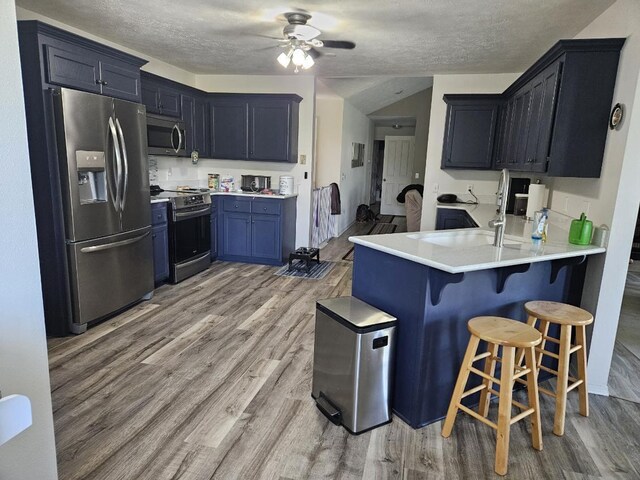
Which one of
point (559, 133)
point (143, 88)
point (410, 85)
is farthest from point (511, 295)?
point (410, 85)

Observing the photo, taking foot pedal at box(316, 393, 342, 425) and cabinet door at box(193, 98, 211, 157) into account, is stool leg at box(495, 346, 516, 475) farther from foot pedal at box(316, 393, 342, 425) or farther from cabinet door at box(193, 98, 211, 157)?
cabinet door at box(193, 98, 211, 157)

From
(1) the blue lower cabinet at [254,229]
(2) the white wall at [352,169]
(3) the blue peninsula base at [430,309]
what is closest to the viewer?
(3) the blue peninsula base at [430,309]

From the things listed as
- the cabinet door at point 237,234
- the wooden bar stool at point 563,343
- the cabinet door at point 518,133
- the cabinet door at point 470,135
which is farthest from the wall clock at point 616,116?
the cabinet door at point 237,234

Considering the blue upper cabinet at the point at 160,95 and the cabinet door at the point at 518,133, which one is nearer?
the cabinet door at the point at 518,133

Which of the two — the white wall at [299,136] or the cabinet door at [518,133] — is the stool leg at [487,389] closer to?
the cabinet door at [518,133]

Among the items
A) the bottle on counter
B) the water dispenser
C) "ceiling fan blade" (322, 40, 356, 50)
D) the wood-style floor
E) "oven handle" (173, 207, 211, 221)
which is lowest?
the wood-style floor

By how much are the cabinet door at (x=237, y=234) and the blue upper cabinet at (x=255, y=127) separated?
0.83 m

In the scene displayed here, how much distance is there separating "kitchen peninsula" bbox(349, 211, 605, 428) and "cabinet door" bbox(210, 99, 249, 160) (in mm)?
3488

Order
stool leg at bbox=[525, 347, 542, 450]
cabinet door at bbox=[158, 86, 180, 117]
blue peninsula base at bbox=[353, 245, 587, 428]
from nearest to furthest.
→ 1. stool leg at bbox=[525, 347, 542, 450]
2. blue peninsula base at bbox=[353, 245, 587, 428]
3. cabinet door at bbox=[158, 86, 180, 117]

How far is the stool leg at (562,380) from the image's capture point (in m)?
2.13

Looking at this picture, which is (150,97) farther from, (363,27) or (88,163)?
(363,27)

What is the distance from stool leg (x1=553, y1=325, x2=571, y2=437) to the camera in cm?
213

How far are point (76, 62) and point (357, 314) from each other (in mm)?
2742

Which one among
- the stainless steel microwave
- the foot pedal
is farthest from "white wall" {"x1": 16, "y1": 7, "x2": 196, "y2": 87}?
the foot pedal
